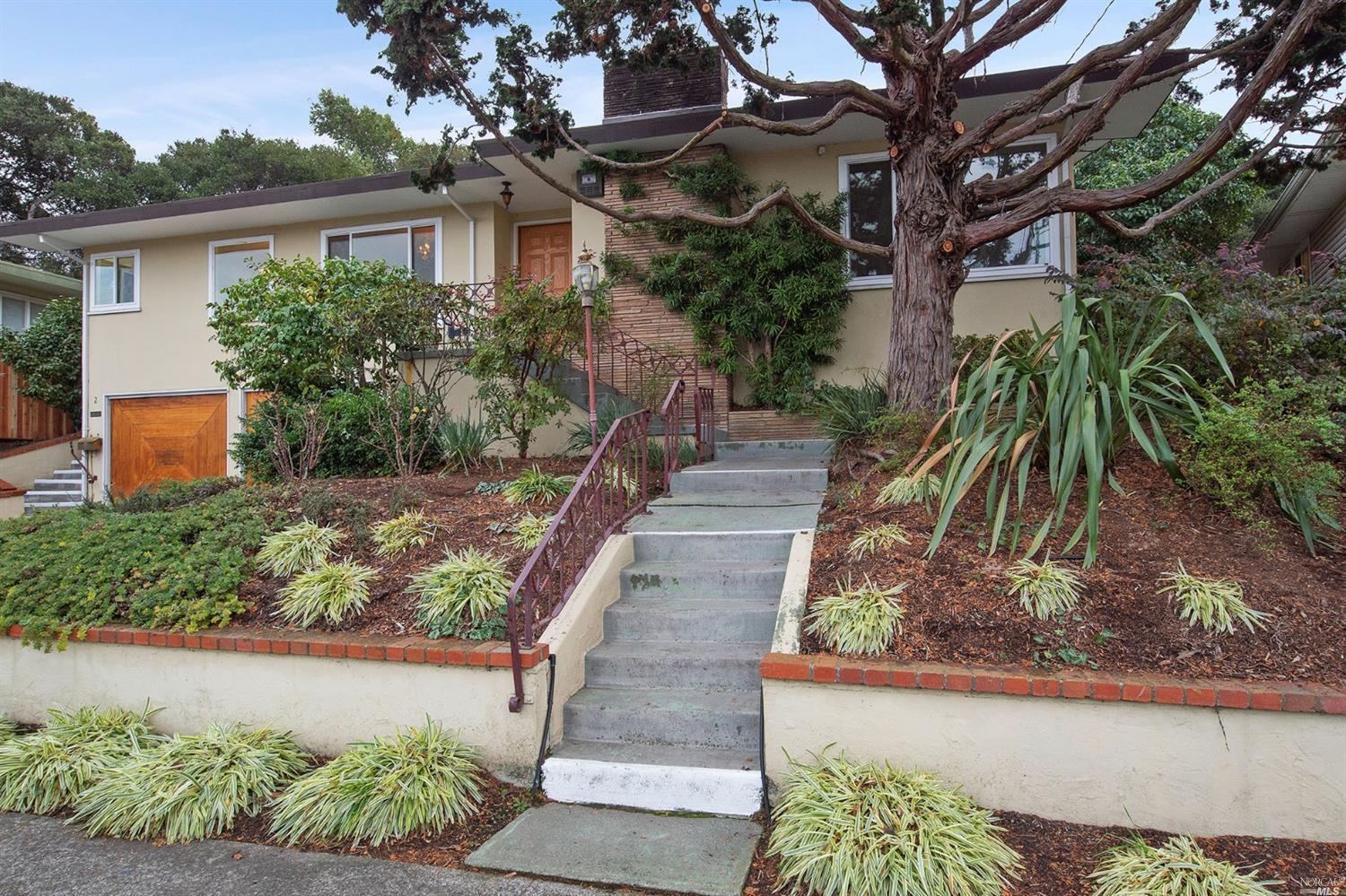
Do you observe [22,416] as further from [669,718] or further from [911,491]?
[911,491]

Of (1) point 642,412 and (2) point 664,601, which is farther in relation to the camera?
(1) point 642,412

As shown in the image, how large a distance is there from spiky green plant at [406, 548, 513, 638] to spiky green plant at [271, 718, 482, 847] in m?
0.62

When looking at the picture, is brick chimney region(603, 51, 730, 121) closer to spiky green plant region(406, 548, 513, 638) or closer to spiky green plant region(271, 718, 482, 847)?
spiky green plant region(406, 548, 513, 638)

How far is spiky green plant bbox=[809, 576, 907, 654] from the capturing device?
361 cm

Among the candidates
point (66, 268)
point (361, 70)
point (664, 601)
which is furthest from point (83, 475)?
point (66, 268)

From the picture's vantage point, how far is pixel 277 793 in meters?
3.79

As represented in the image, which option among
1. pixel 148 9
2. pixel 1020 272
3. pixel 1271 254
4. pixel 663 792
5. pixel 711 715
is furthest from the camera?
pixel 1271 254

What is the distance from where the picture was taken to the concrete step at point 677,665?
13.3ft

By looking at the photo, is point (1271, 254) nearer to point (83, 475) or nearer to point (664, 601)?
point (664, 601)

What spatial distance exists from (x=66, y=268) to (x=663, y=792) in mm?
31735

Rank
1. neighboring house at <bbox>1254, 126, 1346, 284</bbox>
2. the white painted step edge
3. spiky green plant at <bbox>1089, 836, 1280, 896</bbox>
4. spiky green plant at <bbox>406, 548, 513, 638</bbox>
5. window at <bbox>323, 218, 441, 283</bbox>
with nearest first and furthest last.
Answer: spiky green plant at <bbox>1089, 836, 1280, 896</bbox>, the white painted step edge, spiky green plant at <bbox>406, 548, 513, 638</bbox>, neighboring house at <bbox>1254, 126, 1346, 284</bbox>, window at <bbox>323, 218, 441, 283</bbox>

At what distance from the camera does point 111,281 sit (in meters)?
13.1

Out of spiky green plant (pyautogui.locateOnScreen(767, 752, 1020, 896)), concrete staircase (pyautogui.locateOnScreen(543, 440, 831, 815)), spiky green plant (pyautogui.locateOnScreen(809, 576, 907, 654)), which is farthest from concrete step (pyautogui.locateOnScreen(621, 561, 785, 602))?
spiky green plant (pyautogui.locateOnScreen(767, 752, 1020, 896))

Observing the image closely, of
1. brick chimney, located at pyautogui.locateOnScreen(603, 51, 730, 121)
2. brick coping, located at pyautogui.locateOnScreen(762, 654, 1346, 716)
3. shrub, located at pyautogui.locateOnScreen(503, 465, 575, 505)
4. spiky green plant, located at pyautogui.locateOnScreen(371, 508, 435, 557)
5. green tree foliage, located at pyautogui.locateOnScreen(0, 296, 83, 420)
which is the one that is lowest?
brick coping, located at pyautogui.locateOnScreen(762, 654, 1346, 716)
